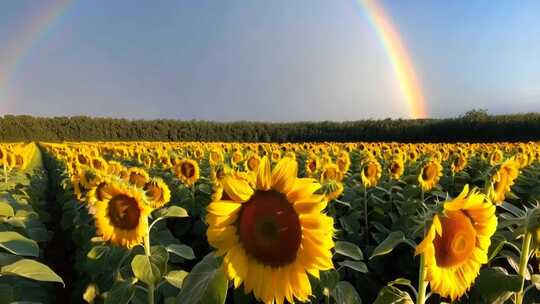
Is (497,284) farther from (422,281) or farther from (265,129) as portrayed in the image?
(265,129)

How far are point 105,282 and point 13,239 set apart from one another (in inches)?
65.0

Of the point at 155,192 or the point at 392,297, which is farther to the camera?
the point at 155,192

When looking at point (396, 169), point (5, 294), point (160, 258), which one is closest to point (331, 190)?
point (160, 258)

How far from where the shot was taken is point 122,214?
3.03 meters

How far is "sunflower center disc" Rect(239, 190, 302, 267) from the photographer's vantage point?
4.96 ft

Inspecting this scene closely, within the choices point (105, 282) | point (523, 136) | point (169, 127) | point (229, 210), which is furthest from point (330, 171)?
point (169, 127)

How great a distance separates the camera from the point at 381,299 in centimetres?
181

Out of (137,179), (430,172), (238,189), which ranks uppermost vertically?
(238,189)

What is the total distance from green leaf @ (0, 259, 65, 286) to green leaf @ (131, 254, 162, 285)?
0.55m

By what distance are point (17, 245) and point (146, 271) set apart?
59 cm

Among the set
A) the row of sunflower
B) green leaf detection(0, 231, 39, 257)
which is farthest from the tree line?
green leaf detection(0, 231, 39, 257)

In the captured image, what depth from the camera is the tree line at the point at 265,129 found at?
40.2 meters

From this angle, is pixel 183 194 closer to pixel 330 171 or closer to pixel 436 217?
pixel 330 171

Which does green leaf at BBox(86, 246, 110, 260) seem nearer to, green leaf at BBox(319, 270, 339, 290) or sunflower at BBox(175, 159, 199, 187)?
green leaf at BBox(319, 270, 339, 290)
